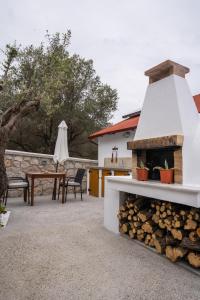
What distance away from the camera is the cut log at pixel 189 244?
7.72 feet

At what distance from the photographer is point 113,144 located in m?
8.20

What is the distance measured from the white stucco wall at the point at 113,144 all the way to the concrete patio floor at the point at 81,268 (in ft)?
13.5

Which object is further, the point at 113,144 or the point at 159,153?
the point at 113,144

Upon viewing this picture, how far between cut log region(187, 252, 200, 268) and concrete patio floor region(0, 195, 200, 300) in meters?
0.11

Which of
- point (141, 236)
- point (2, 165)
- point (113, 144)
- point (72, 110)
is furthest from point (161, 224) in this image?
point (72, 110)

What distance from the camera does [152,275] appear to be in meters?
2.27

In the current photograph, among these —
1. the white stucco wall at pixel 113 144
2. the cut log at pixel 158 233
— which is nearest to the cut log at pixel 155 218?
the cut log at pixel 158 233

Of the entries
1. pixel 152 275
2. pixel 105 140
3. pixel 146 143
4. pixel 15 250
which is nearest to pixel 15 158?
pixel 105 140

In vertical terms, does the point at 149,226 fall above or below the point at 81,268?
above

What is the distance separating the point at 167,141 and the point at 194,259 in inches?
56.9

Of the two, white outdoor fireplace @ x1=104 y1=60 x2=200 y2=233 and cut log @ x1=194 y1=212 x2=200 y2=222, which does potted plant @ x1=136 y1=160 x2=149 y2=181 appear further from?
cut log @ x1=194 y1=212 x2=200 y2=222

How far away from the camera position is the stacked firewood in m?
2.45

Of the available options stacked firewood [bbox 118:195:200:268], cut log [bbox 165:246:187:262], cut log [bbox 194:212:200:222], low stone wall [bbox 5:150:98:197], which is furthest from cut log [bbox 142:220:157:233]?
low stone wall [bbox 5:150:98:197]

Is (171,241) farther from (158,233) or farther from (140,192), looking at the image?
(140,192)
